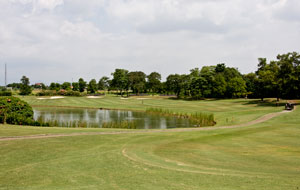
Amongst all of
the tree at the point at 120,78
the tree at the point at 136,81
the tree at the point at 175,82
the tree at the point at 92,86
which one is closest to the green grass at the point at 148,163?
the tree at the point at 175,82

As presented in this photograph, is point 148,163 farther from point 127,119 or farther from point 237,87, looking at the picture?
point 237,87

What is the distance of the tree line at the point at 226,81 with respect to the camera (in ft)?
177

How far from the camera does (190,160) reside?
494 inches

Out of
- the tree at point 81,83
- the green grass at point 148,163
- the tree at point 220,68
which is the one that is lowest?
the green grass at point 148,163

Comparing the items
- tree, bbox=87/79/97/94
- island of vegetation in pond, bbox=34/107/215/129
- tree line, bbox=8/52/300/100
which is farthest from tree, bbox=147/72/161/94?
island of vegetation in pond, bbox=34/107/215/129

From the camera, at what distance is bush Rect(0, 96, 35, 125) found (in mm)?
29875

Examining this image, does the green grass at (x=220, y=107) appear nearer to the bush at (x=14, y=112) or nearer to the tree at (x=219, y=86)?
the tree at (x=219, y=86)

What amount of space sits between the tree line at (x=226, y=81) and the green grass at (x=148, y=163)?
135 feet

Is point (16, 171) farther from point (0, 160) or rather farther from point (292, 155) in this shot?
point (292, 155)

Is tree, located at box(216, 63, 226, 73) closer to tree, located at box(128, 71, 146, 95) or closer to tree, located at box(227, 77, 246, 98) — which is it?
tree, located at box(227, 77, 246, 98)

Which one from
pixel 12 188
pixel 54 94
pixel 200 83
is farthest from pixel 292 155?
pixel 54 94

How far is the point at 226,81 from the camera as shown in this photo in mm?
93562

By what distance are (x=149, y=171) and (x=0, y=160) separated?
7.10 meters

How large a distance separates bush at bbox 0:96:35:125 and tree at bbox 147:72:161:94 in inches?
3723
